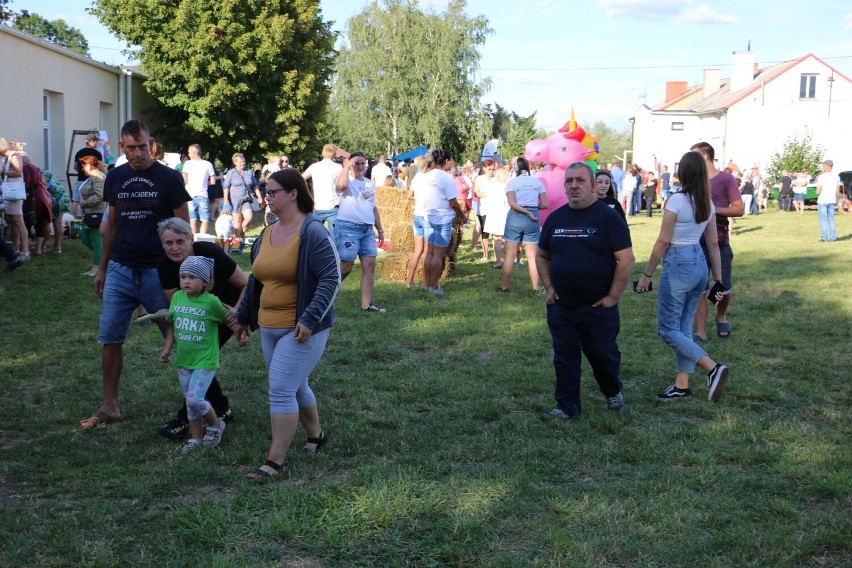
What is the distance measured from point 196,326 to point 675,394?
377 cm

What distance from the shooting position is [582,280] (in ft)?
20.1

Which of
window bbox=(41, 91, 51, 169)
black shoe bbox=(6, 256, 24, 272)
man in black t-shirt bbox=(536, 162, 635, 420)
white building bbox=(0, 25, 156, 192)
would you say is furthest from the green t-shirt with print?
window bbox=(41, 91, 51, 169)

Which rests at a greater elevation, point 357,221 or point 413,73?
point 413,73

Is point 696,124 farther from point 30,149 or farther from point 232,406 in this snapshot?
point 232,406

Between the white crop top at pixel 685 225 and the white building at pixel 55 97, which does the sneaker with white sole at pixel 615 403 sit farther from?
the white building at pixel 55 97

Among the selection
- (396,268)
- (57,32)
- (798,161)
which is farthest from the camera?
(57,32)

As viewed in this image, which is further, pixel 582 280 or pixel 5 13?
pixel 5 13

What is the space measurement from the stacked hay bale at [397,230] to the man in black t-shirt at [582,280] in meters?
7.00

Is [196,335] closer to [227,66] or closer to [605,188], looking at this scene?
[605,188]

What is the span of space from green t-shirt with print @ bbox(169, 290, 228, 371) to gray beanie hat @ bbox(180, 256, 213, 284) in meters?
0.14

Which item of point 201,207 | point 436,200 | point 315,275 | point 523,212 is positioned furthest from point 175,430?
point 201,207

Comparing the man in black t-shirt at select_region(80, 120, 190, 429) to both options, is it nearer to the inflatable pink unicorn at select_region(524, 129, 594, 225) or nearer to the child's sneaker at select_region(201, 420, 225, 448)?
the child's sneaker at select_region(201, 420, 225, 448)

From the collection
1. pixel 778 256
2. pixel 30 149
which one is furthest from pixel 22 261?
pixel 778 256

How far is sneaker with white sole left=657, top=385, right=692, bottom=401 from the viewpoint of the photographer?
273 inches
